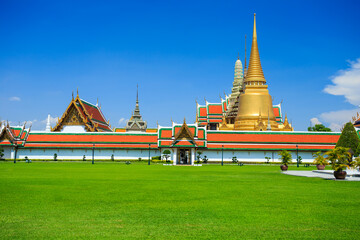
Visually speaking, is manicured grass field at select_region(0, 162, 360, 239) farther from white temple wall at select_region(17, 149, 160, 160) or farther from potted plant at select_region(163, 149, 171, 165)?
white temple wall at select_region(17, 149, 160, 160)

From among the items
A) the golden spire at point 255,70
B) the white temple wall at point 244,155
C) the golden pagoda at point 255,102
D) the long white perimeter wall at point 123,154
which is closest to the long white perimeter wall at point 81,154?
the long white perimeter wall at point 123,154

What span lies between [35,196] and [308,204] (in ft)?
27.7

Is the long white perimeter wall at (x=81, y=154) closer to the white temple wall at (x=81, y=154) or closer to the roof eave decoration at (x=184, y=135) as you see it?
Result: the white temple wall at (x=81, y=154)

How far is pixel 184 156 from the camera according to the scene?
47969mm

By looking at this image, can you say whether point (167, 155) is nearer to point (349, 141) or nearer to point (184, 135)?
point (184, 135)

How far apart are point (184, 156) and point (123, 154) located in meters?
9.18

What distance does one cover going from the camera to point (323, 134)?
53.1 metres

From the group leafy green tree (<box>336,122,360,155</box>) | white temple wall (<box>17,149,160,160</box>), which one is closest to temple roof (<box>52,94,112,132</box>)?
white temple wall (<box>17,149,160,160</box>)

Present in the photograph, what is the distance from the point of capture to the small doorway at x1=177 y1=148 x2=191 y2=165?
47562 mm

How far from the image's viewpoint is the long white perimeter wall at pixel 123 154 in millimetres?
50969

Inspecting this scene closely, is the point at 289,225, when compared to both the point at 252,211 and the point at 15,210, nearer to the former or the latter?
the point at 252,211

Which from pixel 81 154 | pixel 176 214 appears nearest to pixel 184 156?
pixel 81 154

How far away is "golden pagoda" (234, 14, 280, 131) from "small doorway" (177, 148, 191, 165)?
63.0 feet

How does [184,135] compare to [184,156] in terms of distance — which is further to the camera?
[184,156]
